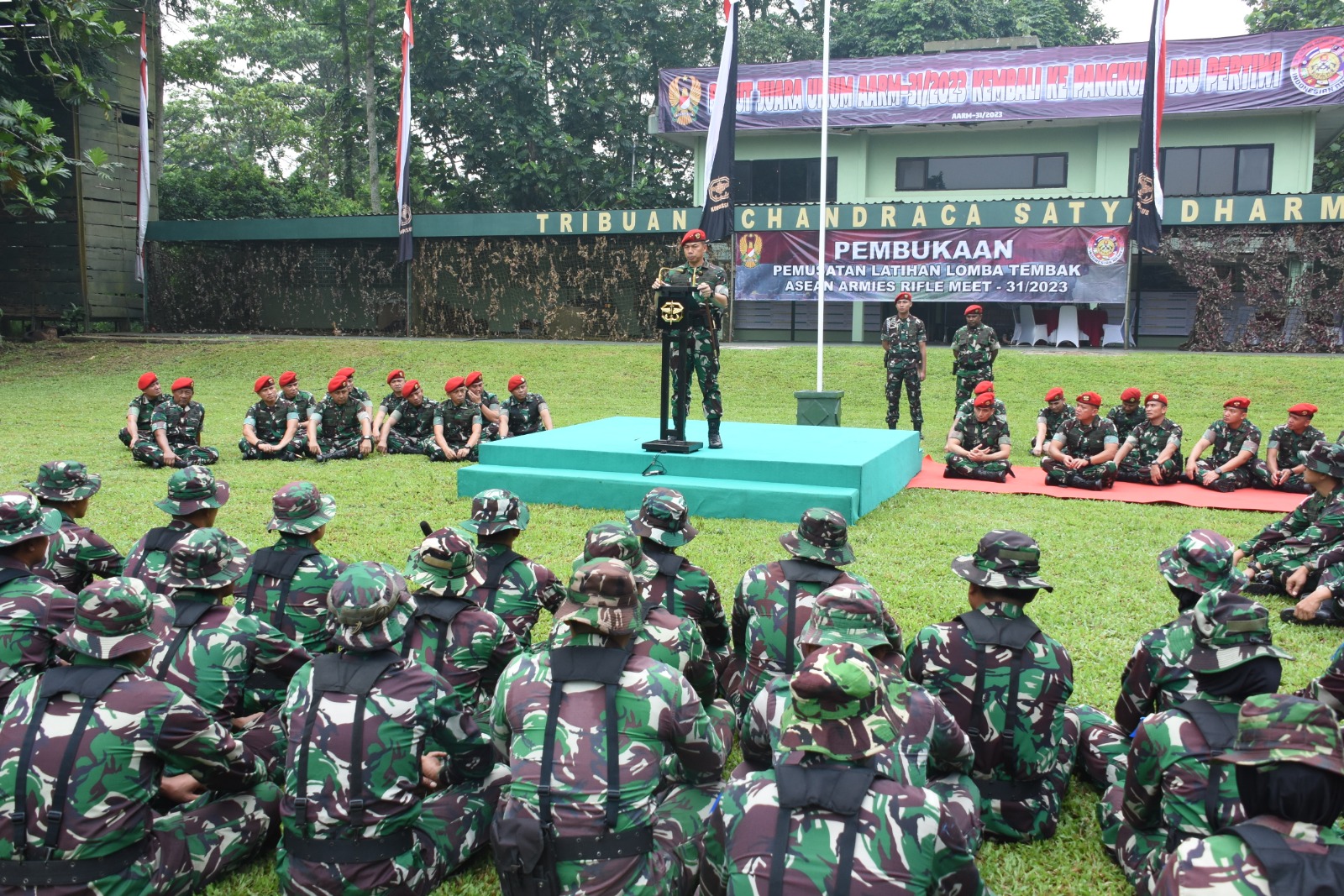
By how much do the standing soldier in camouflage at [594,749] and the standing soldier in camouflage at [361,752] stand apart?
1.05ft

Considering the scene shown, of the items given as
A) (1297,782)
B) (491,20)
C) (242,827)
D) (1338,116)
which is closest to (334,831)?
(242,827)

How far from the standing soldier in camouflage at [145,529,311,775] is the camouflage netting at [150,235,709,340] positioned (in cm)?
1968

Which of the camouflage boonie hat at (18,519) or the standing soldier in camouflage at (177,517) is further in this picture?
the standing soldier in camouflage at (177,517)

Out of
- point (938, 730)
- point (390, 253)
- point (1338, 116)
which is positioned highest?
point (1338, 116)

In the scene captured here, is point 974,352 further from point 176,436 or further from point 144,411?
point 144,411

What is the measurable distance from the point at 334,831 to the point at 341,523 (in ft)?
19.2

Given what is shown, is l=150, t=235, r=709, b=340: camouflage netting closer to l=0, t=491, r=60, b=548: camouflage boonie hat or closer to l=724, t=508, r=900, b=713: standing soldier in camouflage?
l=0, t=491, r=60, b=548: camouflage boonie hat

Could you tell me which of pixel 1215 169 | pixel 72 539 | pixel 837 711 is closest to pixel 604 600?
pixel 837 711

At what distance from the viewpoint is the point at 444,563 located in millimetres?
4246

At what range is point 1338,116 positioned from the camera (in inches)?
944

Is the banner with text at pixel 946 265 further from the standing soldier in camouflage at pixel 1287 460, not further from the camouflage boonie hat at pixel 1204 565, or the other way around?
the camouflage boonie hat at pixel 1204 565

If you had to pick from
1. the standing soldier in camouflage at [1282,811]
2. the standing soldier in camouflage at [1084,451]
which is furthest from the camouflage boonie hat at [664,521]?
the standing soldier in camouflage at [1084,451]

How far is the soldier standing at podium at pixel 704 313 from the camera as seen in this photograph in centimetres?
916

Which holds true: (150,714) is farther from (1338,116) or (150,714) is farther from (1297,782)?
(1338,116)
